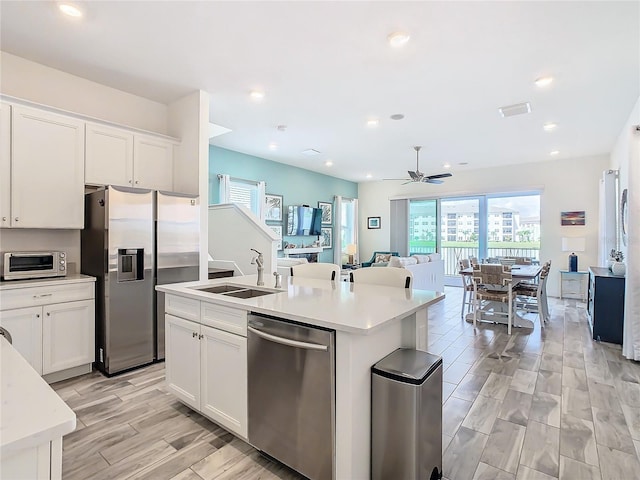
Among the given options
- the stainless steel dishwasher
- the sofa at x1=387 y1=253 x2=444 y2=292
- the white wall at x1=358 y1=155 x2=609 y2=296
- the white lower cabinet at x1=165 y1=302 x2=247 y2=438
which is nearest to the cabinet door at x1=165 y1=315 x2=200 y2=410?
the white lower cabinet at x1=165 y1=302 x2=247 y2=438

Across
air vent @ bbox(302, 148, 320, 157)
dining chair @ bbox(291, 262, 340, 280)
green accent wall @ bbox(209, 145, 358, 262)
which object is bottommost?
dining chair @ bbox(291, 262, 340, 280)

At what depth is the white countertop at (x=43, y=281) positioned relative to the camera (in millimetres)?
2736

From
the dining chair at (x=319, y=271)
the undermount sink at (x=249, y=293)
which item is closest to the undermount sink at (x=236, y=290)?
the undermount sink at (x=249, y=293)

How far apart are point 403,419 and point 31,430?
4.60 feet

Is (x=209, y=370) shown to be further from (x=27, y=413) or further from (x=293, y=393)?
(x=27, y=413)

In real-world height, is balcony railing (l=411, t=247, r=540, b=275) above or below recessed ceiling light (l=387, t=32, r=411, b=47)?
below

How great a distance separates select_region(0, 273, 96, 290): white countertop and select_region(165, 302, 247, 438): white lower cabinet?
4.02 ft

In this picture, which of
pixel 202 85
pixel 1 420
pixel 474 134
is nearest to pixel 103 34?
pixel 202 85

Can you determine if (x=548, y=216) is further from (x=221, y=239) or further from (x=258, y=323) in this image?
(x=258, y=323)

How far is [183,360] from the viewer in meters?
2.39

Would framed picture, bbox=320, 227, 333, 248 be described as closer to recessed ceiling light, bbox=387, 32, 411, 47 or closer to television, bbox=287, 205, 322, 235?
television, bbox=287, 205, 322, 235

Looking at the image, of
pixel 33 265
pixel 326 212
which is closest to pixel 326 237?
pixel 326 212

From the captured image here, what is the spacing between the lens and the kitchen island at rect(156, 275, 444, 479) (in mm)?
1561

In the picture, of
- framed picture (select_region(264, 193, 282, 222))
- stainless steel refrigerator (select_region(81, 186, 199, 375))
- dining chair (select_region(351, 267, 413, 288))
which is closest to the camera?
dining chair (select_region(351, 267, 413, 288))
